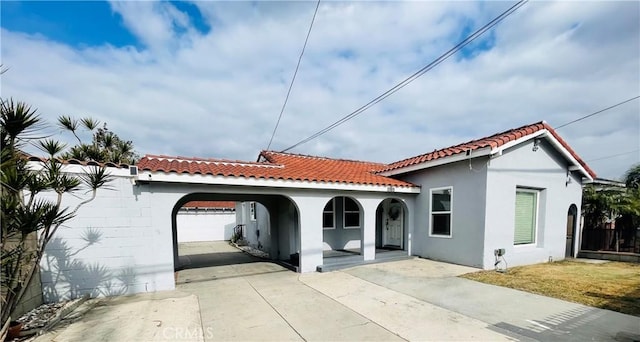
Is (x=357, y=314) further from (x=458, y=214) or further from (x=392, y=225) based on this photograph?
(x=392, y=225)

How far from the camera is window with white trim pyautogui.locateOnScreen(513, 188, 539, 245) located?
9.43 m

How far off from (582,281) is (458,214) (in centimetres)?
327

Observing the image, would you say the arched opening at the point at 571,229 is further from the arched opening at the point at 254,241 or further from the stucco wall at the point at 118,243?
the stucco wall at the point at 118,243

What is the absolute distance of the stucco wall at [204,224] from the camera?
70.8 ft

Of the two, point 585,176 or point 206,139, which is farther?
point 206,139

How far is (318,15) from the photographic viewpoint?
7094 mm

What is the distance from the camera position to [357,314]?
16.0 ft

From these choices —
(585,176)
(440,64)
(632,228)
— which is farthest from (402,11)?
(632,228)

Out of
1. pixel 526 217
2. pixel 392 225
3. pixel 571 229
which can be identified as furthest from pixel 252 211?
pixel 571 229

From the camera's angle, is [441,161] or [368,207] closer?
[441,161]

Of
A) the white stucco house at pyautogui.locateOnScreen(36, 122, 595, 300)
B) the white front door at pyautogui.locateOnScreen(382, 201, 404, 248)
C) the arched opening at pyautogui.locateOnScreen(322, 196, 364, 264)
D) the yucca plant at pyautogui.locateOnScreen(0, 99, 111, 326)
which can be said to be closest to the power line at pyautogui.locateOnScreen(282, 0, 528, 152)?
the white stucco house at pyautogui.locateOnScreen(36, 122, 595, 300)

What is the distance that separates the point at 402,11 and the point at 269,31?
11.6ft

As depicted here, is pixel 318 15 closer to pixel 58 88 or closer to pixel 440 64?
pixel 440 64

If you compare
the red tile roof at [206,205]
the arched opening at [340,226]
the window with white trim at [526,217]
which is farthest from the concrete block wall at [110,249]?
the red tile roof at [206,205]
